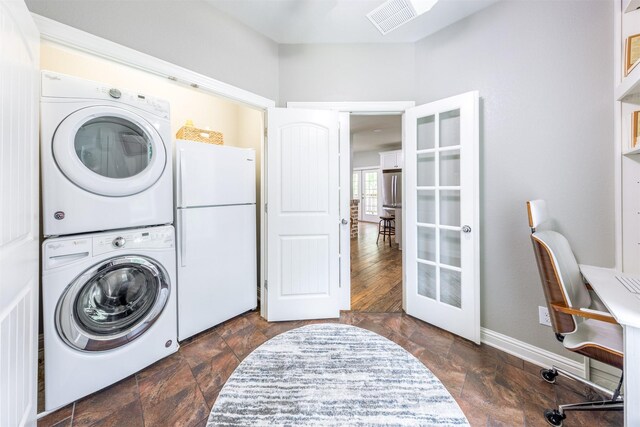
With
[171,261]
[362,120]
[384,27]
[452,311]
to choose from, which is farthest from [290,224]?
[362,120]

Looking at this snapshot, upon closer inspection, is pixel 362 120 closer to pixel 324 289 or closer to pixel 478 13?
pixel 478 13

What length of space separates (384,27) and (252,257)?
7.56ft

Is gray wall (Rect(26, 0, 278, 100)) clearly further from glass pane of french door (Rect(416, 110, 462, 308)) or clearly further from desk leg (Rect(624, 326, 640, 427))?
desk leg (Rect(624, 326, 640, 427))

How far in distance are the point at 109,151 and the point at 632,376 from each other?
2699 mm

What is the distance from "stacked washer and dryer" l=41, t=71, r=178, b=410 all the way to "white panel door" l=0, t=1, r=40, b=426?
0.51 ft

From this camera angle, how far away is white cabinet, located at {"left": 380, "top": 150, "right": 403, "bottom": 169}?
7.48 metres

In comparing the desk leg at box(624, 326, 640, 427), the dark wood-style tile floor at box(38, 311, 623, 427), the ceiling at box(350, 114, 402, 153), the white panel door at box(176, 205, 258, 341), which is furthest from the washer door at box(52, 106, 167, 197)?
the ceiling at box(350, 114, 402, 153)

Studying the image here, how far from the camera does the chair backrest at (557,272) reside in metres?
1.24

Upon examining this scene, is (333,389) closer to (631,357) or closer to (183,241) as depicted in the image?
(631,357)

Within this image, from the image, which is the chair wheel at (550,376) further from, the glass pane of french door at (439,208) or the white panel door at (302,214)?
the white panel door at (302,214)

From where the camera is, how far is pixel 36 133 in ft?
3.69

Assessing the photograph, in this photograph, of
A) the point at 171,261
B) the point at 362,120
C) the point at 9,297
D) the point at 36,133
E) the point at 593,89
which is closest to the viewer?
the point at 9,297

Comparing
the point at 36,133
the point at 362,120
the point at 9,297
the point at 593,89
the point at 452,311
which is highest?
the point at 362,120

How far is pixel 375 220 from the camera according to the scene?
9.28 m
